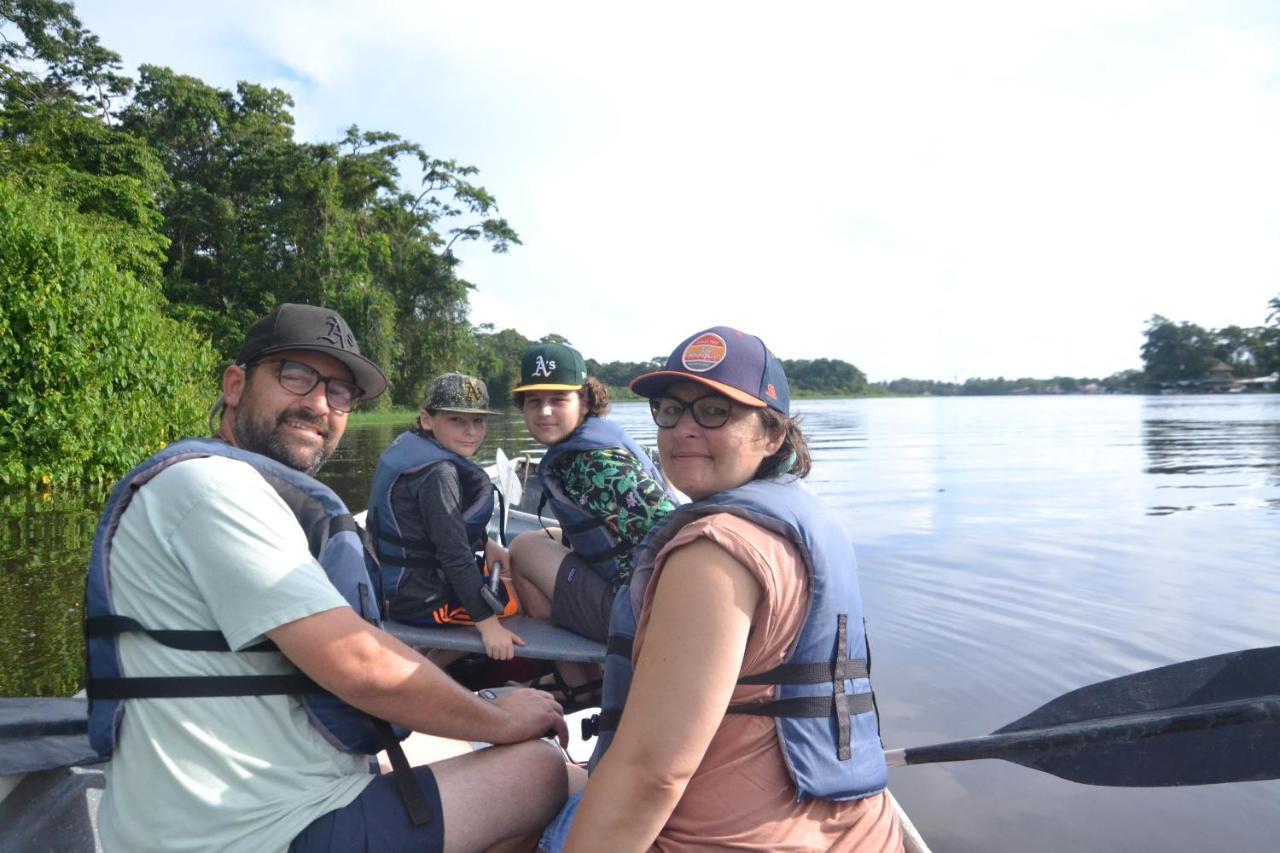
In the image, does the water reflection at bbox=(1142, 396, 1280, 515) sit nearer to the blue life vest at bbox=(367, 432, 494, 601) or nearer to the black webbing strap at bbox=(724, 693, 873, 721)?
the blue life vest at bbox=(367, 432, 494, 601)

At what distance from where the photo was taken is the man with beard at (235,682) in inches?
55.5

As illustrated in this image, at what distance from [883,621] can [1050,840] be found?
2.83 metres

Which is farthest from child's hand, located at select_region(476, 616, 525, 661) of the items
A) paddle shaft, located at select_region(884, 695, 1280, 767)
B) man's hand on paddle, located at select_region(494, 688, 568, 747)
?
paddle shaft, located at select_region(884, 695, 1280, 767)

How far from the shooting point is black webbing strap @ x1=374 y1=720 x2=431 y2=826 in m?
1.57

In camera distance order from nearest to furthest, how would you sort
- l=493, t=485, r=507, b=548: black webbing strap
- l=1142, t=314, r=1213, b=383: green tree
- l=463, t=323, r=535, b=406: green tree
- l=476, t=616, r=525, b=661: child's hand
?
l=476, t=616, r=525, b=661: child's hand → l=493, t=485, r=507, b=548: black webbing strap → l=463, t=323, r=535, b=406: green tree → l=1142, t=314, r=1213, b=383: green tree

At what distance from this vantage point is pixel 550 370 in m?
3.69

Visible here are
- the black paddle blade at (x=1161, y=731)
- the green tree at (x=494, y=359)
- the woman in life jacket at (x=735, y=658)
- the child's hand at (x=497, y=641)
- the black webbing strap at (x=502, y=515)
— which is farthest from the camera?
the green tree at (x=494, y=359)

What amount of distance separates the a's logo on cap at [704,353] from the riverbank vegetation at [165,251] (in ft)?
34.0

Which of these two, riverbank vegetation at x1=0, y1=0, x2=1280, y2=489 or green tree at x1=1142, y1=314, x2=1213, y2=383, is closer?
riverbank vegetation at x1=0, y1=0, x2=1280, y2=489

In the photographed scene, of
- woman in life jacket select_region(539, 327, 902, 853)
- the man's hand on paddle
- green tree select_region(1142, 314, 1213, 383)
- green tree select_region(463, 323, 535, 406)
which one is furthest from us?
green tree select_region(1142, 314, 1213, 383)

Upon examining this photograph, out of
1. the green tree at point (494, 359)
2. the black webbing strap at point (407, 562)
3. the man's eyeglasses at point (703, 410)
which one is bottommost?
the black webbing strap at point (407, 562)

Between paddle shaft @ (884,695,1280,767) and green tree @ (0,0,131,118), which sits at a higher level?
green tree @ (0,0,131,118)

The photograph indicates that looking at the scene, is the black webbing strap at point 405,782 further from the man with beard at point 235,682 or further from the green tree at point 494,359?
the green tree at point 494,359

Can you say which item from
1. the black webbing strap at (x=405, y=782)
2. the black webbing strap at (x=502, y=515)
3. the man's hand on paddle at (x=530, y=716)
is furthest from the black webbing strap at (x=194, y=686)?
the black webbing strap at (x=502, y=515)
